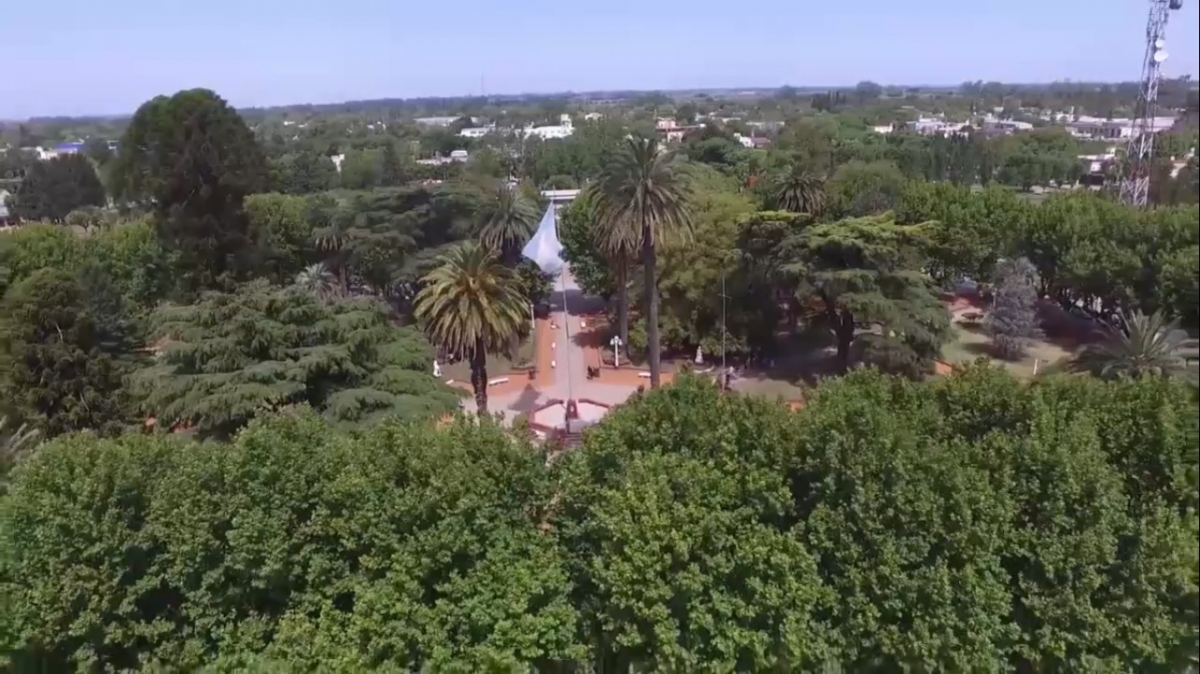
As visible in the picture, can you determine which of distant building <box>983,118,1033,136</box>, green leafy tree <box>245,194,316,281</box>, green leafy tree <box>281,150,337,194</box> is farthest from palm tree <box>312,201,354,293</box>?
distant building <box>983,118,1033,136</box>

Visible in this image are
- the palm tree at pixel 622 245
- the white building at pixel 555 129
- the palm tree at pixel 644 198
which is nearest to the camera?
the palm tree at pixel 644 198

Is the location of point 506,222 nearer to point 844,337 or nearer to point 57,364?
point 844,337

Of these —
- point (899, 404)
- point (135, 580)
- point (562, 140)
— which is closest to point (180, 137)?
point (135, 580)

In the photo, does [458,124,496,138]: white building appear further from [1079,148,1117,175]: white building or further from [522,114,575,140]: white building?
[1079,148,1117,175]: white building

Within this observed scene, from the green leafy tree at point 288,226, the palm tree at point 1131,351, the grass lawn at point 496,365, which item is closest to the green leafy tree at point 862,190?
the grass lawn at point 496,365

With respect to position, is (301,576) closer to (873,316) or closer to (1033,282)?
(873,316)

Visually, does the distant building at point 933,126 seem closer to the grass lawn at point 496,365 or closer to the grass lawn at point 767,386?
the grass lawn at point 767,386

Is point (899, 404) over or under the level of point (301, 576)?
over
